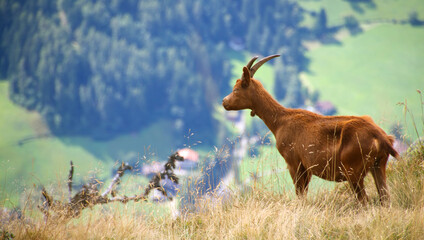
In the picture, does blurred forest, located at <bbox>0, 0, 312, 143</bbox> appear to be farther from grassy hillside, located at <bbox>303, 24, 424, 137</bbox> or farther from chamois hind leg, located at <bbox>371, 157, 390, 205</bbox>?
chamois hind leg, located at <bbox>371, 157, 390, 205</bbox>

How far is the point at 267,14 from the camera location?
504 ft

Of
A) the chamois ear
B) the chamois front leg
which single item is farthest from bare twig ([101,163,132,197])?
the chamois front leg

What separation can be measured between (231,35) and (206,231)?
14794 centimetres

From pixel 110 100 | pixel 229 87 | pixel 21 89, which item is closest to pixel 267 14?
pixel 229 87

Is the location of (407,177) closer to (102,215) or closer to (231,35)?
(102,215)

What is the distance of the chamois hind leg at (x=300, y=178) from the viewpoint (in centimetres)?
521

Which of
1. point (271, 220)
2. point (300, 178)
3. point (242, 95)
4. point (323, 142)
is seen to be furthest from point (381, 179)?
point (242, 95)

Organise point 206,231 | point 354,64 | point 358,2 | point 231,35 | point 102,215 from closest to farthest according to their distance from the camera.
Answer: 1. point 206,231
2. point 102,215
3. point 354,64
4. point 358,2
5. point 231,35

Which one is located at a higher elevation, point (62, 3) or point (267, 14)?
point (62, 3)

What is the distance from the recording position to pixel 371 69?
113m

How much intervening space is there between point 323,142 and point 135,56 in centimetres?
13093

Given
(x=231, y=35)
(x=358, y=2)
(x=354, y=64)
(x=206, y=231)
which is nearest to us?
(x=206, y=231)

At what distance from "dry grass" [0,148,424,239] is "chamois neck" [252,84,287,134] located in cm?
88

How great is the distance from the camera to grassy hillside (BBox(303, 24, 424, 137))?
336 ft
